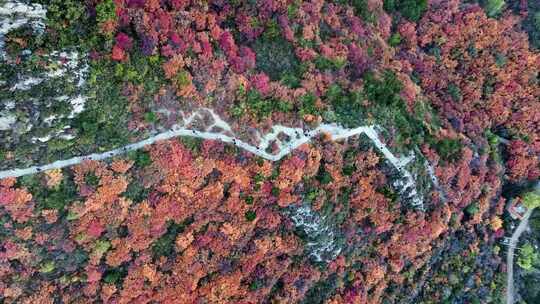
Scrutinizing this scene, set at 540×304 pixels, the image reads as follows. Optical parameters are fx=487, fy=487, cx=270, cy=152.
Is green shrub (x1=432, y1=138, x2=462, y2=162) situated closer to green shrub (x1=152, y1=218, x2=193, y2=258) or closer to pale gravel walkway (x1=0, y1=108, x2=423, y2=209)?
pale gravel walkway (x1=0, y1=108, x2=423, y2=209)

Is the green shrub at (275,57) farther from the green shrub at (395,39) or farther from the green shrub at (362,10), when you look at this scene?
the green shrub at (395,39)

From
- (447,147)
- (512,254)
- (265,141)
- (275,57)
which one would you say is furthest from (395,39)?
(512,254)

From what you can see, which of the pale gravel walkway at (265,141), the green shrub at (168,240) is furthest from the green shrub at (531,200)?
the green shrub at (168,240)

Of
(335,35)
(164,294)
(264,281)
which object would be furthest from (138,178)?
(335,35)

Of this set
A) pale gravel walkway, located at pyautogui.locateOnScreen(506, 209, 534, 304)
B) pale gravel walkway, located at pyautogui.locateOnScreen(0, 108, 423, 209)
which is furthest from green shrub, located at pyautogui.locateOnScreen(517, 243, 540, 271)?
pale gravel walkway, located at pyautogui.locateOnScreen(0, 108, 423, 209)

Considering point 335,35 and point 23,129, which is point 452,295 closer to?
point 335,35

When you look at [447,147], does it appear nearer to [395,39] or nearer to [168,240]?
[395,39]
